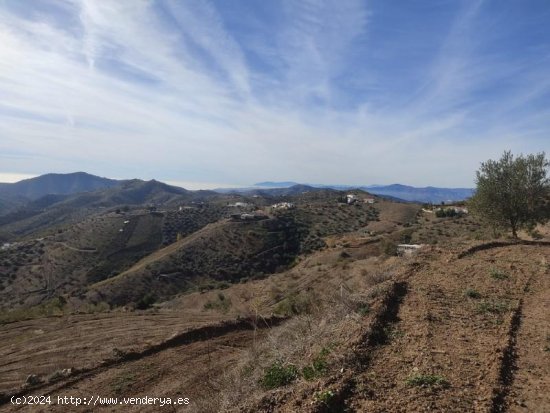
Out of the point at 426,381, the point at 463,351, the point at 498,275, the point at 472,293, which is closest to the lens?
the point at 426,381

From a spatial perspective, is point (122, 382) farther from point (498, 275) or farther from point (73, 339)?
point (498, 275)

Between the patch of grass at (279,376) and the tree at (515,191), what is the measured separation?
65.5 ft

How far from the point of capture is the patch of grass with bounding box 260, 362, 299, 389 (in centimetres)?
775

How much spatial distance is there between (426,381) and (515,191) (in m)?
20.3

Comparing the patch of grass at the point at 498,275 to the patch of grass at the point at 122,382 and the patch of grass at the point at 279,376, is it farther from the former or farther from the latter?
the patch of grass at the point at 122,382

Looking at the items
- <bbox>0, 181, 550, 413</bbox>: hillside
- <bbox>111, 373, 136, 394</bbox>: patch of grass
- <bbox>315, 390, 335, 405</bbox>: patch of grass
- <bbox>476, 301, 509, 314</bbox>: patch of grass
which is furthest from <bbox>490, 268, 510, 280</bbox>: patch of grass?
<bbox>111, 373, 136, 394</bbox>: patch of grass

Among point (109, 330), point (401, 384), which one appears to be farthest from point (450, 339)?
point (109, 330)

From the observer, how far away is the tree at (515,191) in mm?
23453

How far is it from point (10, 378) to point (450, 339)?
50.0 ft

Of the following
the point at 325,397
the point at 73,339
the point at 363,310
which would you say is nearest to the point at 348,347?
the point at 325,397

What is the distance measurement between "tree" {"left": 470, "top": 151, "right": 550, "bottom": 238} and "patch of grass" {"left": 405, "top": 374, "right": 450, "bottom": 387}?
19761mm

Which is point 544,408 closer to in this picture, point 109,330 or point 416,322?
point 416,322

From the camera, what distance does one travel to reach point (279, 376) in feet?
26.0

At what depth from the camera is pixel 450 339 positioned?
8703 mm
